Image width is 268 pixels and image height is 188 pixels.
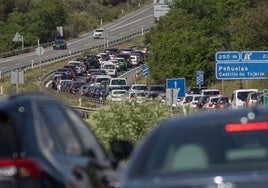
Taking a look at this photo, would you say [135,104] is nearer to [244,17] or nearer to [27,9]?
[244,17]

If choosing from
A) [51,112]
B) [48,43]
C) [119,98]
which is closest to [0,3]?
[48,43]

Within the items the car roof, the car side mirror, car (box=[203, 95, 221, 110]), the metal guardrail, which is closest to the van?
the metal guardrail

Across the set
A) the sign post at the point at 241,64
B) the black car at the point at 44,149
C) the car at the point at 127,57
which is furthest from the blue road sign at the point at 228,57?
the car at the point at 127,57

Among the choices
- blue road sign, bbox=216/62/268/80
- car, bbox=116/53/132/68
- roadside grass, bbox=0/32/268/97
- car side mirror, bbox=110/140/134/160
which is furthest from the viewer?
car, bbox=116/53/132/68

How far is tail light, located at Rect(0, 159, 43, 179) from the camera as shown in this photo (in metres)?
8.30

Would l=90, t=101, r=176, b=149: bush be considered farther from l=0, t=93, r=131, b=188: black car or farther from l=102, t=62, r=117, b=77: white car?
l=102, t=62, r=117, b=77: white car

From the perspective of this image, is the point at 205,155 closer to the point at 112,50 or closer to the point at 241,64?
the point at 241,64

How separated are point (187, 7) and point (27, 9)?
161 ft

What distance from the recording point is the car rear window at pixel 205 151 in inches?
317

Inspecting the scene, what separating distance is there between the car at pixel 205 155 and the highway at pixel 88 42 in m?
76.9

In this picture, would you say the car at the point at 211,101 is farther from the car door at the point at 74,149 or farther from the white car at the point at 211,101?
the car door at the point at 74,149

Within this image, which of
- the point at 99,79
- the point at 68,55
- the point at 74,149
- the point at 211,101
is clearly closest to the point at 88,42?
the point at 68,55

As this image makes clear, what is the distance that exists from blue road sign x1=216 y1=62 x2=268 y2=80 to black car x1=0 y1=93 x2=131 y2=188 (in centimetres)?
2836

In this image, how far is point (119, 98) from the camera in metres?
26.3
